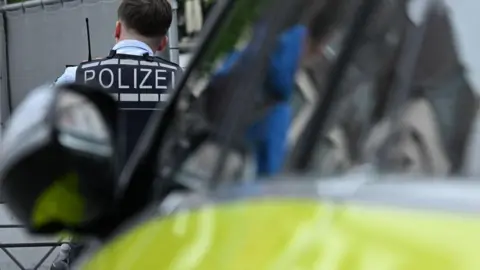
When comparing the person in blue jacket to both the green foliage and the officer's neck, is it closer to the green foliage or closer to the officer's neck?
the green foliage

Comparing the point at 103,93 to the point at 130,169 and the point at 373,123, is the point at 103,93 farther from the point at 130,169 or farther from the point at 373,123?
the point at 373,123

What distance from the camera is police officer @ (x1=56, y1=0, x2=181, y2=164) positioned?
4465 millimetres

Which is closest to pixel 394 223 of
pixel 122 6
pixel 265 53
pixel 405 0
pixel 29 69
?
pixel 405 0

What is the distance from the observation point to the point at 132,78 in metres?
4.51

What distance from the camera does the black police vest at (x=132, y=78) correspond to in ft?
14.6

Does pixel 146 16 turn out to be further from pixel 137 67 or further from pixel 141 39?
pixel 137 67

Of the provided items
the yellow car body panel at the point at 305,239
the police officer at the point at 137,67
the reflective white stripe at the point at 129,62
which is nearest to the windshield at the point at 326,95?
the yellow car body panel at the point at 305,239

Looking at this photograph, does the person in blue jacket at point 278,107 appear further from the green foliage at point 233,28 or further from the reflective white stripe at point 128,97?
the reflective white stripe at point 128,97

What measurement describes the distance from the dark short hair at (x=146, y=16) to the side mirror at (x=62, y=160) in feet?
6.77

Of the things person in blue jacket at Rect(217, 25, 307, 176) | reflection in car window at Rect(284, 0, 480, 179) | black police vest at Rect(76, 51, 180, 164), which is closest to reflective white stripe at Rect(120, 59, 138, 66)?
black police vest at Rect(76, 51, 180, 164)

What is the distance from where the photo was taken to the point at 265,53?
2406mm

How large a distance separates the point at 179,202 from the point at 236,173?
13 centimetres

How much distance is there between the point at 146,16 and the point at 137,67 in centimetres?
27

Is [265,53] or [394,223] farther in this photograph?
[265,53]
